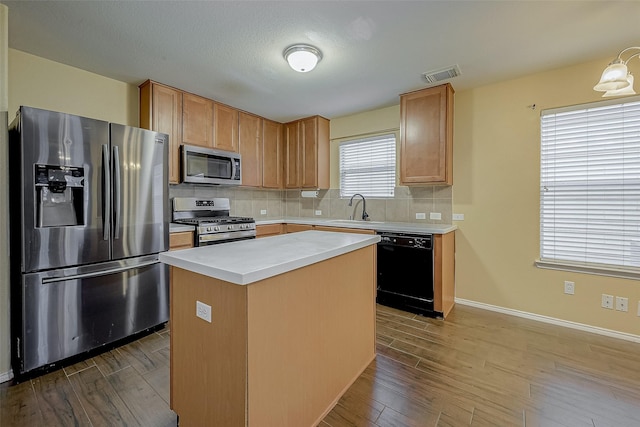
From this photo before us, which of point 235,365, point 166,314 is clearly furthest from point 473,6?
point 166,314

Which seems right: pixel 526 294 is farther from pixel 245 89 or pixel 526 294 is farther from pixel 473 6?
pixel 245 89

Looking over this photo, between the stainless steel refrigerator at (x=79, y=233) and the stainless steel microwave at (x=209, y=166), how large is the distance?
0.66 meters

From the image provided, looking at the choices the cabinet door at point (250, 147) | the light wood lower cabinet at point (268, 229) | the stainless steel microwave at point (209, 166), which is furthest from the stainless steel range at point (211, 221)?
the cabinet door at point (250, 147)

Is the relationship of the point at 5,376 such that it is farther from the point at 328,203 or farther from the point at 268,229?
the point at 328,203

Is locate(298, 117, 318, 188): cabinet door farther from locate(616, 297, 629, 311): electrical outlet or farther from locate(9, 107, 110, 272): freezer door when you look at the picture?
locate(616, 297, 629, 311): electrical outlet

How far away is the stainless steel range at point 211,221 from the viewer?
304cm

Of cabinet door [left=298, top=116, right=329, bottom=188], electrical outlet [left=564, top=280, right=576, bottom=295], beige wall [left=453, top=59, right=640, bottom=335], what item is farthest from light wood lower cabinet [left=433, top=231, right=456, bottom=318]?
cabinet door [left=298, top=116, right=329, bottom=188]

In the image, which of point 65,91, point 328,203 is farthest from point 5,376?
point 328,203

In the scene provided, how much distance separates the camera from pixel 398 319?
288cm

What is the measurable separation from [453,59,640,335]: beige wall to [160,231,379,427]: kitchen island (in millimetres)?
2138

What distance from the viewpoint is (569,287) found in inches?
105

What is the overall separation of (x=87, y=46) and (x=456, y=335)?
4.03 meters

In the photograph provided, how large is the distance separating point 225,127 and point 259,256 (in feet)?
9.58

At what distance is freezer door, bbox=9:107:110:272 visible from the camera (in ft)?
6.11
